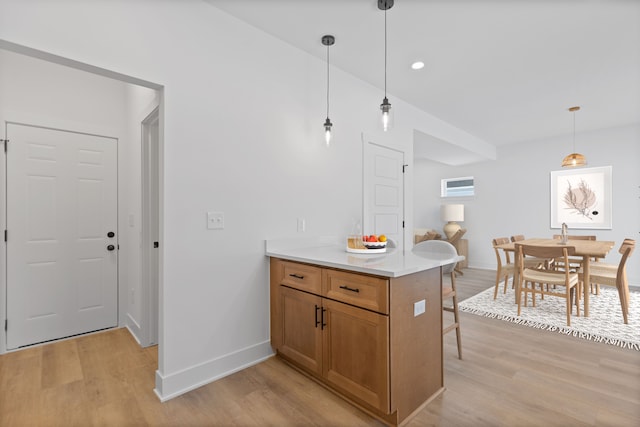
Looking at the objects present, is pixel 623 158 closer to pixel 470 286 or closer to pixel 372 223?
pixel 470 286

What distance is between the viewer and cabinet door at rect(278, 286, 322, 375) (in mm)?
2033

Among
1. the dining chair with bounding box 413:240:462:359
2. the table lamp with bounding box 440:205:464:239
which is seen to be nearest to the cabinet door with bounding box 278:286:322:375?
the dining chair with bounding box 413:240:462:359

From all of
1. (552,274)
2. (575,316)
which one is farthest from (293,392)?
(575,316)

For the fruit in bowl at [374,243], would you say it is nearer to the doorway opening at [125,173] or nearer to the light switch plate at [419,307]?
the light switch plate at [419,307]

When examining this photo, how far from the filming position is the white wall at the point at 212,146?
1.80 metres

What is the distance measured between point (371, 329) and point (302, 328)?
0.66 meters

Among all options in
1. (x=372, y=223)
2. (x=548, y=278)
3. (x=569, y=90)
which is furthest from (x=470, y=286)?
(x=569, y=90)

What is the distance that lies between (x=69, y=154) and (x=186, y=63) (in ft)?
5.73

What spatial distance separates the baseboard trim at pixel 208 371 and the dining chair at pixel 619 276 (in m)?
3.70

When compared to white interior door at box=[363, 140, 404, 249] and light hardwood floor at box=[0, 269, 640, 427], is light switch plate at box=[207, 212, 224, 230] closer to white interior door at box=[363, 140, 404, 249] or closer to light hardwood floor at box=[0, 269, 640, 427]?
light hardwood floor at box=[0, 269, 640, 427]

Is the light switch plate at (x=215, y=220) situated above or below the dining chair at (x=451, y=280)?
above

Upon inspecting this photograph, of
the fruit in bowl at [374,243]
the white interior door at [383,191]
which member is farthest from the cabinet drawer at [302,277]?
the white interior door at [383,191]

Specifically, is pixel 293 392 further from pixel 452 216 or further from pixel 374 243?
pixel 452 216

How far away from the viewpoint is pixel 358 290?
177 centimetres
